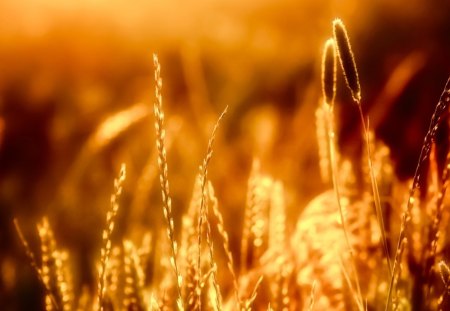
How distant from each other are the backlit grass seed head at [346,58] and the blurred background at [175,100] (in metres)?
0.56

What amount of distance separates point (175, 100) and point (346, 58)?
9.15ft

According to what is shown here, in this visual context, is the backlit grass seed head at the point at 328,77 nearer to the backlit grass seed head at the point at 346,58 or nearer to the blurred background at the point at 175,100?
the backlit grass seed head at the point at 346,58

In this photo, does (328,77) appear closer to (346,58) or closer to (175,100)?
(346,58)

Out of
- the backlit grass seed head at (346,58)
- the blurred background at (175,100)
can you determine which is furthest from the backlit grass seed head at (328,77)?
the blurred background at (175,100)

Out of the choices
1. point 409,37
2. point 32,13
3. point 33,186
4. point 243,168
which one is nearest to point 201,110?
point 243,168

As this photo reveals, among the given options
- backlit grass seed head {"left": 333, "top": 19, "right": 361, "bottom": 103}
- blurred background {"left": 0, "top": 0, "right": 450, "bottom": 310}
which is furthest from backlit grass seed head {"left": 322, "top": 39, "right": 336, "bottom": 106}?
blurred background {"left": 0, "top": 0, "right": 450, "bottom": 310}

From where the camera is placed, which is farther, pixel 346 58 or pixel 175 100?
pixel 175 100

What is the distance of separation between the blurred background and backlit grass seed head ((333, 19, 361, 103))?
56cm

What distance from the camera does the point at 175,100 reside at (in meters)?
3.56

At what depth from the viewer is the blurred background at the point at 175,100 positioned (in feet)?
6.46

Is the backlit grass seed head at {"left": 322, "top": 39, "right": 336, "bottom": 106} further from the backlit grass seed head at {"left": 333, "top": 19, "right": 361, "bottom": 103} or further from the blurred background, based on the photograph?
the blurred background

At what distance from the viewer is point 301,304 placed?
1.18 metres

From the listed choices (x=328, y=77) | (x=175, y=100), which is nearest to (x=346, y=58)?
(x=328, y=77)

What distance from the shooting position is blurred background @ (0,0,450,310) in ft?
6.46
